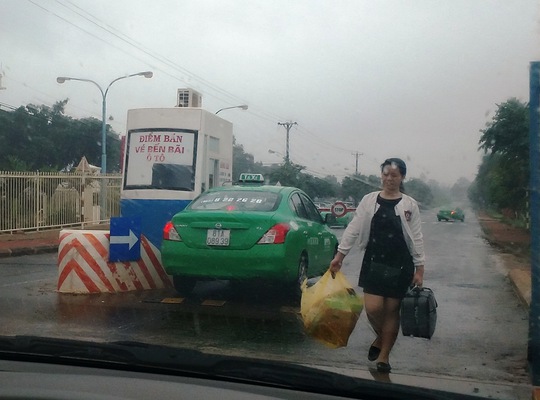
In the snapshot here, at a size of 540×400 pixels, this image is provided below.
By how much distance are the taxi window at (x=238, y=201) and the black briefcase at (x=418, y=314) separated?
11.8 ft

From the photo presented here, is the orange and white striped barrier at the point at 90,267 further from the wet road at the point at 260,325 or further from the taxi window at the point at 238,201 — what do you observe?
the taxi window at the point at 238,201

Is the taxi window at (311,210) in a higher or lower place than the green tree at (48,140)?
lower

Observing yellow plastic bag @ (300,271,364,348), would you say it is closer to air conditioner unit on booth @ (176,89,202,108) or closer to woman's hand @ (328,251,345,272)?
woman's hand @ (328,251,345,272)

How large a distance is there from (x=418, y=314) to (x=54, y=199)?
1713 centimetres

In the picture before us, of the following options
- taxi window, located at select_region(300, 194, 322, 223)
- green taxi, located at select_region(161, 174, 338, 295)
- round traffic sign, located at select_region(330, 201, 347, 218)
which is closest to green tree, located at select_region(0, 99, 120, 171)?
round traffic sign, located at select_region(330, 201, 347, 218)

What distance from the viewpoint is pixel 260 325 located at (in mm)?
7457

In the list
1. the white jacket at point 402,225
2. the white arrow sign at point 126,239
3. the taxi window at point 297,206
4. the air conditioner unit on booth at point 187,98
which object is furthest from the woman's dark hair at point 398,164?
the air conditioner unit on booth at point 187,98

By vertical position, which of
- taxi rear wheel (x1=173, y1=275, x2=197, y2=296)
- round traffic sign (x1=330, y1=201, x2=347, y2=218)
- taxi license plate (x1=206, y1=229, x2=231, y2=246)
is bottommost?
Result: taxi rear wheel (x1=173, y1=275, x2=197, y2=296)

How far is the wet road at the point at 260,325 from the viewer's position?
20.1 ft

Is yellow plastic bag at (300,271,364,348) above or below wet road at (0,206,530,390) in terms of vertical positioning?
above

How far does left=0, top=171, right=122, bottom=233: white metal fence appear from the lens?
19.0 m

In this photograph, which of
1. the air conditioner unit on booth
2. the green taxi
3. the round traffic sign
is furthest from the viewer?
the air conditioner unit on booth

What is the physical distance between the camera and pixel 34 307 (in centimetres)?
820

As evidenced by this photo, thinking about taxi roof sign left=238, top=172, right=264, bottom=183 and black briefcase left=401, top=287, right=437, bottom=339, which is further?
taxi roof sign left=238, top=172, right=264, bottom=183
